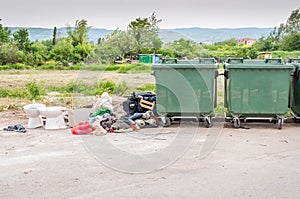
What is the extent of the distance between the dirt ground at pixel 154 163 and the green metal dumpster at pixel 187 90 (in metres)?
0.39

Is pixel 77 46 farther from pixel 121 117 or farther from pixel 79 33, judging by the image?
pixel 121 117

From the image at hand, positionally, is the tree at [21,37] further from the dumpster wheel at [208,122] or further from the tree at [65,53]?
the dumpster wheel at [208,122]

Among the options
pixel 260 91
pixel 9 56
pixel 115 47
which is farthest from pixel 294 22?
pixel 260 91

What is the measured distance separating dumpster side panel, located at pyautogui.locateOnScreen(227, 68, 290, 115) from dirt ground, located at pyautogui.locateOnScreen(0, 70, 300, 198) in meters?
0.41

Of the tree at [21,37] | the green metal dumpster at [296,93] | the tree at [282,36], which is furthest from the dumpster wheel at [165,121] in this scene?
the tree at [21,37]

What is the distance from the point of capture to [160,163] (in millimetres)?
5480

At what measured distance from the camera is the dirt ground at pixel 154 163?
4.38m

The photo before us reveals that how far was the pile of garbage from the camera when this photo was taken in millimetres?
7480

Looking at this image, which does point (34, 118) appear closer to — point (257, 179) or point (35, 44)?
point (257, 179)

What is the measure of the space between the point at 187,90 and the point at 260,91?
1.49 m

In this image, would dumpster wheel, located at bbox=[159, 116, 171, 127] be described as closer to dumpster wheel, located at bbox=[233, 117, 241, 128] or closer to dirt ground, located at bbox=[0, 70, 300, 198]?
dirt ground, located at bbox=[0, 70, 300, 198]

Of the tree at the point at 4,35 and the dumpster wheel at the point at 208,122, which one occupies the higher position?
the tree at the point at 4,35

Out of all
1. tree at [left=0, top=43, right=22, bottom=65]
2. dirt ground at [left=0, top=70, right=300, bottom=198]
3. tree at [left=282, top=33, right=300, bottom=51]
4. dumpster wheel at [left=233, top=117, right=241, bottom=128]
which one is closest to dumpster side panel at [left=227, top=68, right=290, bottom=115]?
dumpster wheel at [left=233, top=117, right=241, bottom=128]

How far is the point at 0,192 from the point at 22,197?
327 mm
